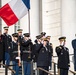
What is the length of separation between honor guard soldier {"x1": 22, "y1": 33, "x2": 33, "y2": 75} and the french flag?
2.87 ft

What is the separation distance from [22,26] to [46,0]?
196 cm

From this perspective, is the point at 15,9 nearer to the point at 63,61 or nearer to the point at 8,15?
the point at 8,15

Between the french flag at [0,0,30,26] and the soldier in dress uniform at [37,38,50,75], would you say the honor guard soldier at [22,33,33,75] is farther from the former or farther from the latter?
the french flag at [0,0,30,26]

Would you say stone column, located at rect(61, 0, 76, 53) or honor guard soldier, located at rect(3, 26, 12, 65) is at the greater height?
stone column, located at rect(61, 0, 76, 53)

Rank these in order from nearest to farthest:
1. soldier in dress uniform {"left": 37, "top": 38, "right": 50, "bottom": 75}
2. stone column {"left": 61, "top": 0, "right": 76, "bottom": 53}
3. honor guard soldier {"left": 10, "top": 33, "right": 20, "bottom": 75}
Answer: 1. soldier in dress uniform {"left": 37, "top": 38, "right": 50, "bottom": 75}
2. honor guard soldier {"left": 10, "top": 33, "right": 20, "bottom": 75}
3. stone column {"left": 61, "top": 0, "right": 76, "bottom": 53}

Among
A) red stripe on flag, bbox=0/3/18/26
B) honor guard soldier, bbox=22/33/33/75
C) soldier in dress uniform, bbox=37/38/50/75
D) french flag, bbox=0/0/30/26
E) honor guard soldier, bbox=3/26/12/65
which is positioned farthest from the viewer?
honor guard soldier, bbox=3/26/12/65

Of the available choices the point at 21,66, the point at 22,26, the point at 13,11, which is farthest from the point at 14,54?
the point at 22,26

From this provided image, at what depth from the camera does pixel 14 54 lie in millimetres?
22047

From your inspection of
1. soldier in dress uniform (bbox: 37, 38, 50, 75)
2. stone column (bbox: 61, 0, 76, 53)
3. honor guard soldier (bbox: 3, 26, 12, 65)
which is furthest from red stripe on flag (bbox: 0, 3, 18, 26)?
stone column (bbox: 61, 0, 76, 53)

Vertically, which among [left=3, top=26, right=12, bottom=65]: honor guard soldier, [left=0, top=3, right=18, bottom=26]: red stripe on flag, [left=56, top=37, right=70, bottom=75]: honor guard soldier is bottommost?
[left=56, top=37, right=70, bottom=75]: honor guard soldier

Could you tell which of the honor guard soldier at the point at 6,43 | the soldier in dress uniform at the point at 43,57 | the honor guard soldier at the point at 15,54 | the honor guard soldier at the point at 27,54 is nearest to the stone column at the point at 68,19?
the honor guard soldier at the point at 6,43

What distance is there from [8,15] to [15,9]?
36cm

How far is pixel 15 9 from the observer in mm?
20828

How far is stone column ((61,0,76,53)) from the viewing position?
27.9m
